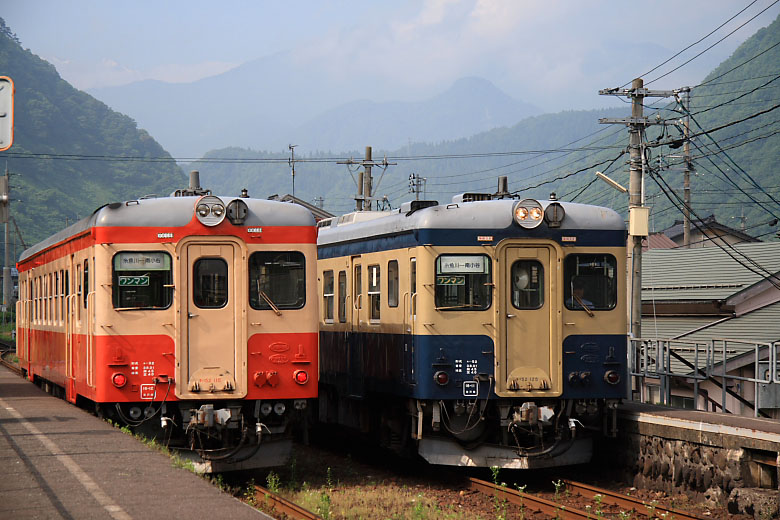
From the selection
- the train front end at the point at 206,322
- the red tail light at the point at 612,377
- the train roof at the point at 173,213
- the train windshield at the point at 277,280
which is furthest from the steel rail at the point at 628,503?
the train roof at the point at 173,213

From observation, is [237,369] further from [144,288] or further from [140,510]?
[140,510]

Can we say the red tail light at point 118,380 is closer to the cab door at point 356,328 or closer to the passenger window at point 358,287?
the cab door at point 356,328

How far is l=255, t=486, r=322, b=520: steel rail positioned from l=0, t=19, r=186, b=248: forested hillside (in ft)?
313

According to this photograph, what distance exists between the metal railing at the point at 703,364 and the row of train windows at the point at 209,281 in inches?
236

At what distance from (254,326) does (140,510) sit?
13.2 feet

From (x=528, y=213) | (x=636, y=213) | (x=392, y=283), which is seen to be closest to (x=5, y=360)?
(x=636, y=213)

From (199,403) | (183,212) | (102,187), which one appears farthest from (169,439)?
(102,187)

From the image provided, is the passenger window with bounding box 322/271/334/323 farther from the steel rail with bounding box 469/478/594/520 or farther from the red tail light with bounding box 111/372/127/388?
the red tail light with bounding box 111/372/127/388

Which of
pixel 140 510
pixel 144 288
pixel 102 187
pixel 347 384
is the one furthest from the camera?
pixel 102 187

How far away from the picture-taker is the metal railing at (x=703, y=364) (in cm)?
1516

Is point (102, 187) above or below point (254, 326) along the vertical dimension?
above

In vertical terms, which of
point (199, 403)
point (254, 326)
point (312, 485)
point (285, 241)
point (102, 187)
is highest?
point (102, 187)

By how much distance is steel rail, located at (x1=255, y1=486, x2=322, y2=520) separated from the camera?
33.4 ft

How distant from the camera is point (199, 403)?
475 inches
